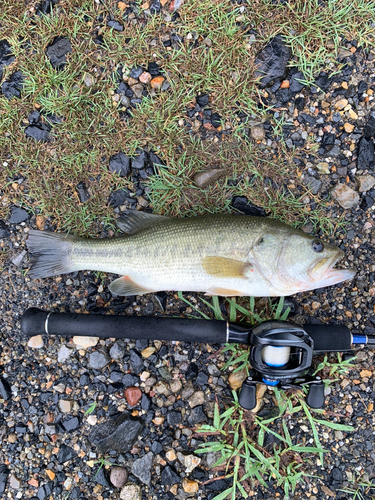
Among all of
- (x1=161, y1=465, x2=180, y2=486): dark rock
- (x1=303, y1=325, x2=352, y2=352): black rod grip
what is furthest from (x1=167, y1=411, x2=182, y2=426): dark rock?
(x1=303, y1=325, x2=352, y2=352): black rod grip

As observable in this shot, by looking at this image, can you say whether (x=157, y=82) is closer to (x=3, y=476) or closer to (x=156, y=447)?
(x=156, y=447)

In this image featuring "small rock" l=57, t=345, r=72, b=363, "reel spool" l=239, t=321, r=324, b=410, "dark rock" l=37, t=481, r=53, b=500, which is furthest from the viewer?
"small rock" l=57, t=345, r=72, b=363

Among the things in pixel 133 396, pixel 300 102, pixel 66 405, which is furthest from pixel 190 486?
pixel 300 102

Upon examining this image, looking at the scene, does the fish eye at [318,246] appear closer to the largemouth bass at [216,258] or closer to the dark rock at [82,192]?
the largemouth bass at [216,258]

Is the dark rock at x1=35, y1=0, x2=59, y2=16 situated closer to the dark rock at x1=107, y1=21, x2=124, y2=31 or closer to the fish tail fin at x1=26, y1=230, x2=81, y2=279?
the dark rock at x1=107, y1=21, x2=124, y2=31

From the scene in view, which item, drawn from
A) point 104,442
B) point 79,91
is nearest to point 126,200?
point 79,91
